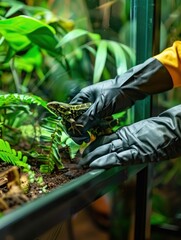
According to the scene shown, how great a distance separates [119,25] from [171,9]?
0.70 feet

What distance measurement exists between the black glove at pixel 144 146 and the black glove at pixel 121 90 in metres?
0.07

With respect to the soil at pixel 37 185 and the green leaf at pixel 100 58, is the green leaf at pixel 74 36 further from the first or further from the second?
the soil at pixel 37 185

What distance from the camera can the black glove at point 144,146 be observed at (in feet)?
3.34

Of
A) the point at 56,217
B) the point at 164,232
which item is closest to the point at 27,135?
the point at 56,217

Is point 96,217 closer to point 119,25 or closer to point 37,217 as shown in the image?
point 37,217

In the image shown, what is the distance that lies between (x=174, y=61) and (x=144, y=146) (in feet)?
0.76

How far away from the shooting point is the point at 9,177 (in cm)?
83

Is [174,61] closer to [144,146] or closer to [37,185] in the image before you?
[144,146]

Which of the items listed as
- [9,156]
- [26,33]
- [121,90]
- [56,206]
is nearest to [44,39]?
[26,33]

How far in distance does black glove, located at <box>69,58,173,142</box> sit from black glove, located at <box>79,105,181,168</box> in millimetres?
67

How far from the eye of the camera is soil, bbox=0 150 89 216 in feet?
A: 2.23

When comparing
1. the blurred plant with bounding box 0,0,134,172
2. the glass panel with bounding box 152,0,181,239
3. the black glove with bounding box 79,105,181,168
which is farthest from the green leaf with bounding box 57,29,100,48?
the black glove with bounding box 79,105,181,168

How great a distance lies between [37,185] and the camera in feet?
2.97

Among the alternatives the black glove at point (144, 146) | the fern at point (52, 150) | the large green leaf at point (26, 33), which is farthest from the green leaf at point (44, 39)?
the black glove at point (144, 146)
